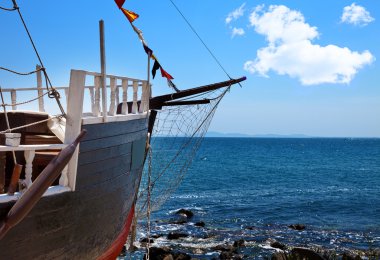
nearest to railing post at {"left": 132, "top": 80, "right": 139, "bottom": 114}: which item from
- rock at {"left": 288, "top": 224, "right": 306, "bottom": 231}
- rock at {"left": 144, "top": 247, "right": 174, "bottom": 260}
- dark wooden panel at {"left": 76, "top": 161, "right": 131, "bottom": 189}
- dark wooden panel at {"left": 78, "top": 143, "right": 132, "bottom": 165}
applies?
dark wooden panel at {"left": 78, "top": 143, "right": 132, "bottom": 165}

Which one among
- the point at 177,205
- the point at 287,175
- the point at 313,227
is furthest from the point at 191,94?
the point at 287,175

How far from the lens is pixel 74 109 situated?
6293 mm

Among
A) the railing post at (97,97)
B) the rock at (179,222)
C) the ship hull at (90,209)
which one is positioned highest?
the railing post at (97,97)

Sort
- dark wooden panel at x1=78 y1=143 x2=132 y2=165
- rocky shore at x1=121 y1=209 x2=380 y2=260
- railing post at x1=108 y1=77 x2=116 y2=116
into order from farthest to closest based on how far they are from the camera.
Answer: rocky shore at x1=121 y1=209 x2=380 y2=260 → railing post at x1=108 y1=77 x2=116 y2=116 → dark wooden panel at x1=78 y1=143 x2=132 y2=165

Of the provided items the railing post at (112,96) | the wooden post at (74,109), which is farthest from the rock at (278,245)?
the wooden post at (74,109)

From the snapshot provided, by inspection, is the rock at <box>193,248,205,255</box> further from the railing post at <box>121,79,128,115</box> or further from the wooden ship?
the railing post at <box>121,79,128,115</box>

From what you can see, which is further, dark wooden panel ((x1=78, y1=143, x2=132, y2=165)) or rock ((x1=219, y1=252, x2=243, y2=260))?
rock ((x1=219, y1=252, x2=243, y2=260))

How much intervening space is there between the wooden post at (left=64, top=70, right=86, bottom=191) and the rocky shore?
12.8 meters

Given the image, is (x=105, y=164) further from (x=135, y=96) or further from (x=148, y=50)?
(x=148, y=50)

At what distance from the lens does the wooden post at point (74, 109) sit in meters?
6.21

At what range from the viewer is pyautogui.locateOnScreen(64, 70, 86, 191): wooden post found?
20.4 feet

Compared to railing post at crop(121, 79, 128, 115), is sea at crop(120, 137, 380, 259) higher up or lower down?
lower down

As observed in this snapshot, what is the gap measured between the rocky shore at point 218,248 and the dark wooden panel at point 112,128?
1012 centimetres

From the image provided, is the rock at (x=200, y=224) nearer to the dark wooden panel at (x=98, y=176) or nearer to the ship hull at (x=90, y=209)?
the ship hull at (x=90, y=209)
